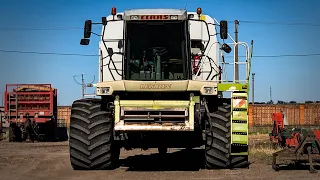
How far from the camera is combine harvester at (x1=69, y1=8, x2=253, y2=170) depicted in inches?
429

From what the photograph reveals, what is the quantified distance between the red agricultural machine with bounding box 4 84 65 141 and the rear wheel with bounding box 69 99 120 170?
17.1m

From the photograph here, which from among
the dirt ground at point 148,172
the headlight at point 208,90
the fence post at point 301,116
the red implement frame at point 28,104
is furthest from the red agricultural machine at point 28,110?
the fence post at point 301,116

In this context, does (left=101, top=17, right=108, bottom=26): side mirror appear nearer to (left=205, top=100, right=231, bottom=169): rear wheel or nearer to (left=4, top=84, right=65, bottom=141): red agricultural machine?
(left=205, top=100, right=231, bottom=169): rear wheel

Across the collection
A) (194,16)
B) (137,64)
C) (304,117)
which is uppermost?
(194,16)

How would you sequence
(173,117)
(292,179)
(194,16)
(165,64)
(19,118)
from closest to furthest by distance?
(292,179), (173,117), (165,64), (194,16), (19,118)

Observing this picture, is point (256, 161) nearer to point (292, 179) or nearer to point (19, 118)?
point (292, 179)

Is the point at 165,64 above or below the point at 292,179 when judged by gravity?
above

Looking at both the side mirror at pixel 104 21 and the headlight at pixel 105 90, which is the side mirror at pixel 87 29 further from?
the headlight at pixel 105 90

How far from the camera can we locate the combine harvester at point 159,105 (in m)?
10.9

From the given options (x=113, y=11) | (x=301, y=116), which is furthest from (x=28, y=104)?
(x=301, y=116)

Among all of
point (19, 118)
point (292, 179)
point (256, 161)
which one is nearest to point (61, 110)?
→ point (19, 118)

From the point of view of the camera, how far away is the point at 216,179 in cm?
1002

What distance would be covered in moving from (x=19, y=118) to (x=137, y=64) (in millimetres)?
18250

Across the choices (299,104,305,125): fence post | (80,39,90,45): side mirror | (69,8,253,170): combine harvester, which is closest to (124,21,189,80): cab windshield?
(69,8,253,170): combine harvester
